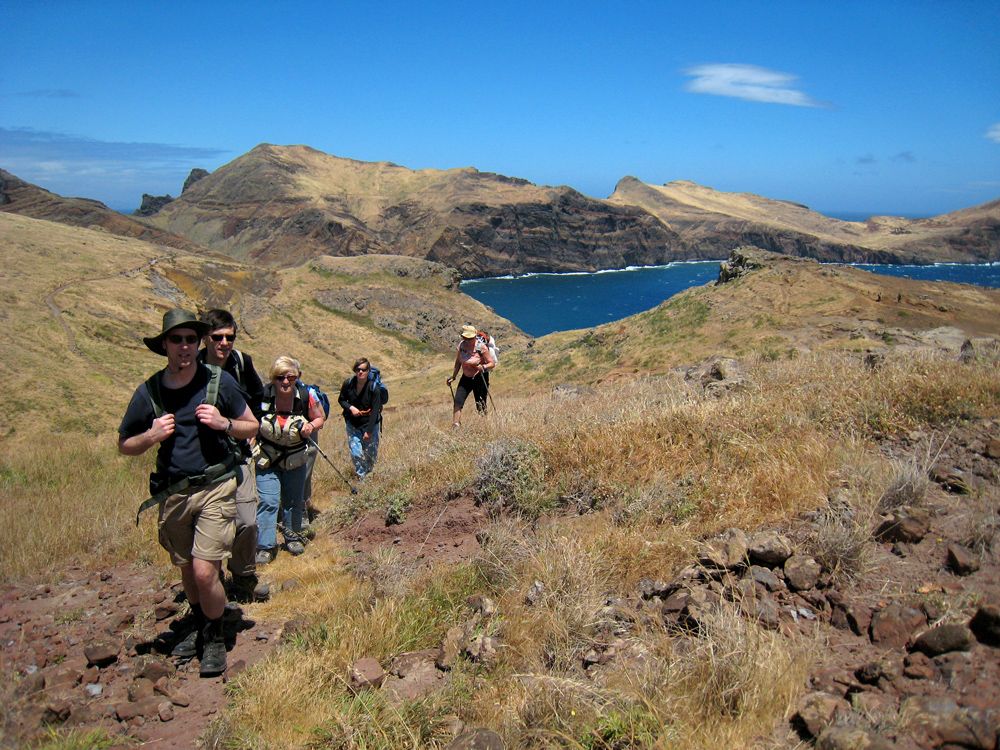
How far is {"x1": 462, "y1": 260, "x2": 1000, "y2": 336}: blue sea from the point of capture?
306 ft

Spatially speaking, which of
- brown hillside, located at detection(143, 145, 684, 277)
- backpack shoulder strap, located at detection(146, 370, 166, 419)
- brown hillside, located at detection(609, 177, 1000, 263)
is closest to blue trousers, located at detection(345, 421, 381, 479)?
backpack shoulder strap, located at detection(146, 370, 166, 419)

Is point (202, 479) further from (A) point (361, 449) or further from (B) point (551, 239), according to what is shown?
(B) point (551, 239)

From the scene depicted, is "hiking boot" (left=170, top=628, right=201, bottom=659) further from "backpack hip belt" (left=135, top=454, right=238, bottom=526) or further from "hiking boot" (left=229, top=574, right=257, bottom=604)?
"backpack hip belt" (left=135, top=454, right=238, bottom=526)

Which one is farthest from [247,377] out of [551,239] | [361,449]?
[551,239]

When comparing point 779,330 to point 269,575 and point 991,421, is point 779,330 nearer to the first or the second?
point 991,421

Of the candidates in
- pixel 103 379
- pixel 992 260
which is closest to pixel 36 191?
pixel 103 379

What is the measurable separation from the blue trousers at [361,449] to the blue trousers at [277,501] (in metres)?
1.54

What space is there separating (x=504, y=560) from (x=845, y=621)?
70.3 inches

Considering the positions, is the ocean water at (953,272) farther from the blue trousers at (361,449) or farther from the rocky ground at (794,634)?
the rocky ground at (794,634)

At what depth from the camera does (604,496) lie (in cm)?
457

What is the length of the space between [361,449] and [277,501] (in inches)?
76.2

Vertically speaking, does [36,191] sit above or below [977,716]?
above

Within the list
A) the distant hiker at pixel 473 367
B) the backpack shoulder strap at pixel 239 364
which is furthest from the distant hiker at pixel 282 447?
the distant hiker at pixel 473 367

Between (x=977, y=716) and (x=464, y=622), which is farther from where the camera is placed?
(x=464, y=622)
